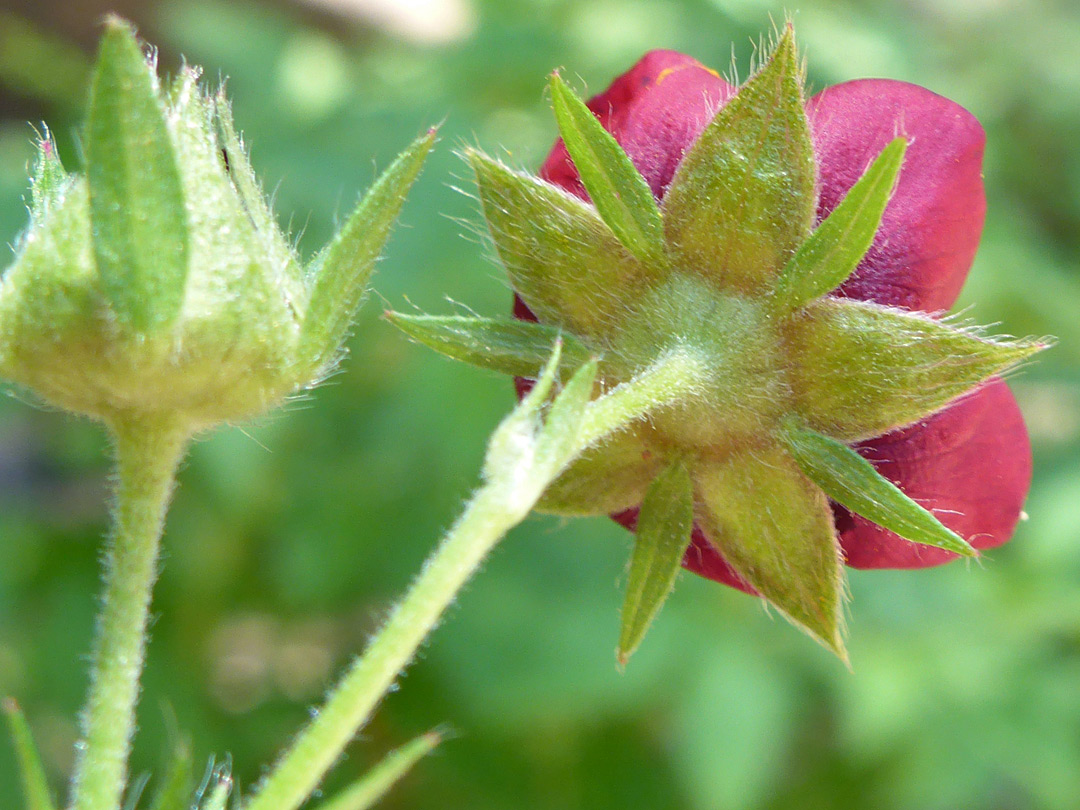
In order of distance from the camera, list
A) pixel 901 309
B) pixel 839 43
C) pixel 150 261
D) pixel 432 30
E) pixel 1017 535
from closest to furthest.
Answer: pixel 150 261 < pixel 901 309 < pixel 839 43 < pixel 1017 535 < pixel 432 30

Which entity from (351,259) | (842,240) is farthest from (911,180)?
(351,259)

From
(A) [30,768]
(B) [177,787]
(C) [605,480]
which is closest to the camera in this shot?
(A) [30,768]

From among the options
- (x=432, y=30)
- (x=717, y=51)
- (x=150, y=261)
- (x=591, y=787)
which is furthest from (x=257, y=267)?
(x=432, y=30)

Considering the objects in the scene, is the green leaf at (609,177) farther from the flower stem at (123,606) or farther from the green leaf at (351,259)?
the flower stem at (123,606)

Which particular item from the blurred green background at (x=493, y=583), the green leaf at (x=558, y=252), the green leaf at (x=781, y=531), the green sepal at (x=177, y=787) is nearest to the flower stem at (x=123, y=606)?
the green sepal at (x=177, y=787)

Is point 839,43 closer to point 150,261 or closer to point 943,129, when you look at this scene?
point 943,129

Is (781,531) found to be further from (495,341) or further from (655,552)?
(495,341)

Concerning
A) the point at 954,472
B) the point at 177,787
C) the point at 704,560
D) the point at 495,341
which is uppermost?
the point at 954,472
